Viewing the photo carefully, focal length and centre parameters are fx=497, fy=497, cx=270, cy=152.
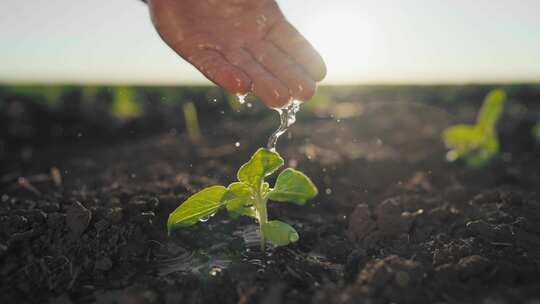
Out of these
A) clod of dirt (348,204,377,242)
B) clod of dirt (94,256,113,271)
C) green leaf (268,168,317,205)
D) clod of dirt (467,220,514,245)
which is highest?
green leaf (268,168,317,205)

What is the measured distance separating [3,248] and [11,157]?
14.3ft

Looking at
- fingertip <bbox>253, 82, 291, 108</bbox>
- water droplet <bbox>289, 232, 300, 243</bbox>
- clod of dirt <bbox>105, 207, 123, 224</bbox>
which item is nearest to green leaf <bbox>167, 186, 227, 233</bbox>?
water droplet <bbox>289, 232, 300, 243</bbox>

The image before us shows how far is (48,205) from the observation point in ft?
8.89

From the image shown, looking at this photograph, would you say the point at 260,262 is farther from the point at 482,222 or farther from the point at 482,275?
the point at 482,222

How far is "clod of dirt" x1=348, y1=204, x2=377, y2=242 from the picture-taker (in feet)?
8.57

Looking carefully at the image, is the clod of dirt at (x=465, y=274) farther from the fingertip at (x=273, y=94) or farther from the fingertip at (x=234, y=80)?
the fingertip at (x=234, y=80)

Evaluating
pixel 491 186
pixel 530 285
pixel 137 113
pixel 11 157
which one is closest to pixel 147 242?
pixel 530 285

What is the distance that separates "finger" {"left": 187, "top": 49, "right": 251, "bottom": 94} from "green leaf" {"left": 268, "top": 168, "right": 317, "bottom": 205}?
69cm

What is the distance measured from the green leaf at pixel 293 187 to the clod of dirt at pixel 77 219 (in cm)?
91

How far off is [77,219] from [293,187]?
1.07 meters

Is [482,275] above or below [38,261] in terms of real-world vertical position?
above

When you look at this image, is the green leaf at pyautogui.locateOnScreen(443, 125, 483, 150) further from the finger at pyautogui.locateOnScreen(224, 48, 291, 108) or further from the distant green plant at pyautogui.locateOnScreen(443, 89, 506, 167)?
the finger at pyautogui.locateOnScreen(224, 48, 291, 108)

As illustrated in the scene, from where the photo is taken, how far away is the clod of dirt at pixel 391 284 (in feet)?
5.98

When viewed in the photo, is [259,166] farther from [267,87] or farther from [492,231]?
[492,231]
